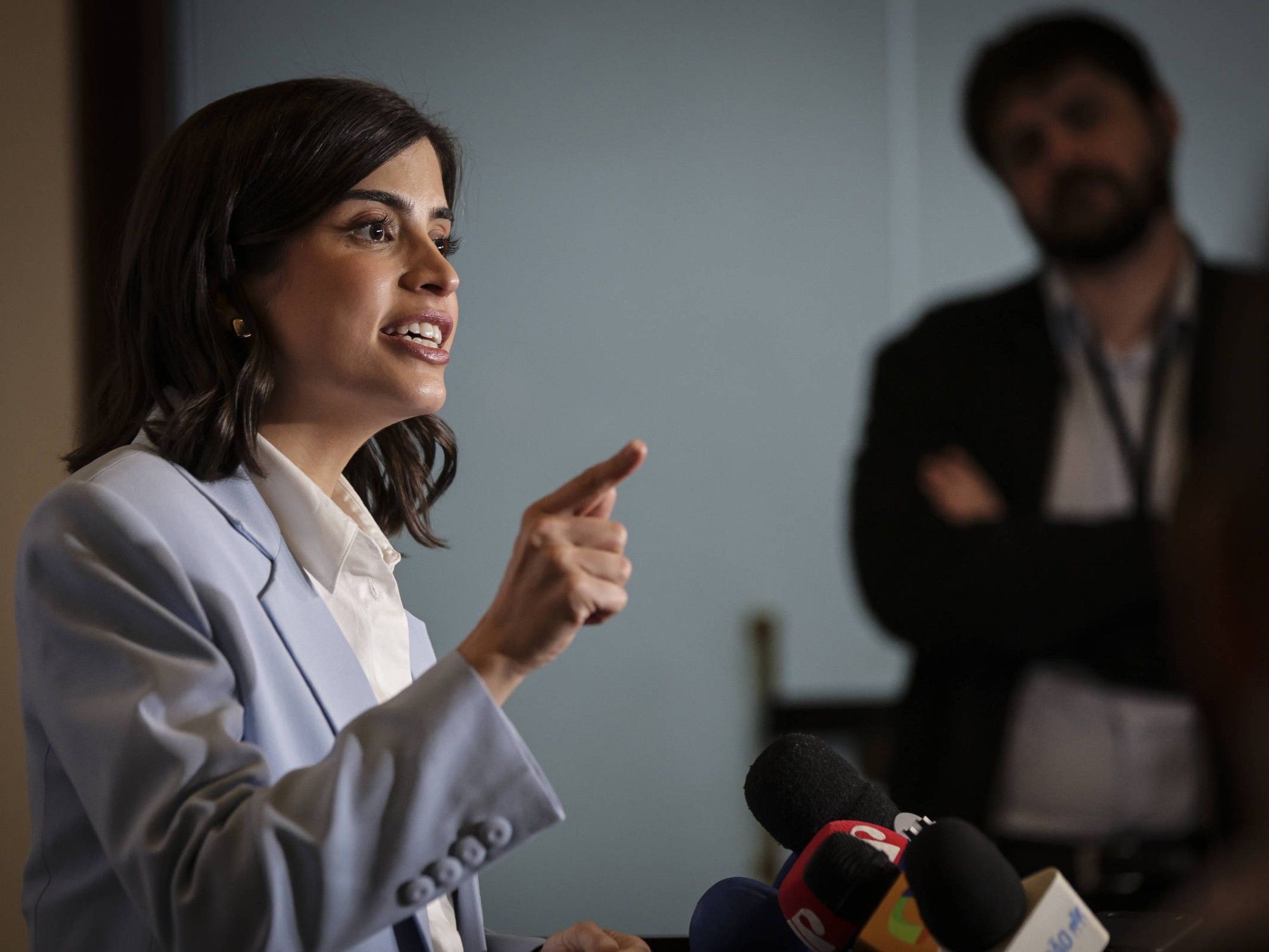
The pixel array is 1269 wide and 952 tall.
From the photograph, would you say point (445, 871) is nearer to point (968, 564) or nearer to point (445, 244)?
point (445, 244)

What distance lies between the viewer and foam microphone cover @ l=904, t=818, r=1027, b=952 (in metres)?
0.75

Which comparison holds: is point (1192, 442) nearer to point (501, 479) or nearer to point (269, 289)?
point (501, 479)

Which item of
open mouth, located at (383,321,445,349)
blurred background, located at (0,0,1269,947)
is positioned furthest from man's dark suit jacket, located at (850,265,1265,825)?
open mouth, located at (383,321,445,349)

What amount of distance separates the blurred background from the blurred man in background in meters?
0.14

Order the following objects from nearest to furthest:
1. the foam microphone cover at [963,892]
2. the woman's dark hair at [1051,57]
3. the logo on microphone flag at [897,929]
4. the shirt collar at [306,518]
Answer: the foam microphone cover at [963,892] → the logo on microphone flag at [897,929] → the shirt collar at [306,518] → the woman's dark hair at [1051,57]

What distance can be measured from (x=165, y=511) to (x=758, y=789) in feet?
2.05

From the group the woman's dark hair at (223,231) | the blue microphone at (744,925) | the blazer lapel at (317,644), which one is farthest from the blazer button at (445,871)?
the woman's dark hair at (223,231)

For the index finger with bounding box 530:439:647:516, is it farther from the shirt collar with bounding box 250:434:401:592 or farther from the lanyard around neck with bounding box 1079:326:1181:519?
the lanyard around neck with bounding box 1079:326:1181:519

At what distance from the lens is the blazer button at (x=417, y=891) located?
0.83 meters

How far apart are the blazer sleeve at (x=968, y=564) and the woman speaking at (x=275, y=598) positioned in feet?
3.94

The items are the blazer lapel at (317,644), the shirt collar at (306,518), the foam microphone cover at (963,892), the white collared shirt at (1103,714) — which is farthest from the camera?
the white collared shirt at (1103,714)

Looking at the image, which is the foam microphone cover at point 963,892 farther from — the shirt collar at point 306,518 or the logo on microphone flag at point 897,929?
the shirt collar at point 306,518

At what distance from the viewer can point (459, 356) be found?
2420 millimetres

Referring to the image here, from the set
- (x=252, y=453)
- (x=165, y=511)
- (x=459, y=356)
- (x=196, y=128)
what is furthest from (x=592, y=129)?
(x=165, y=511)
